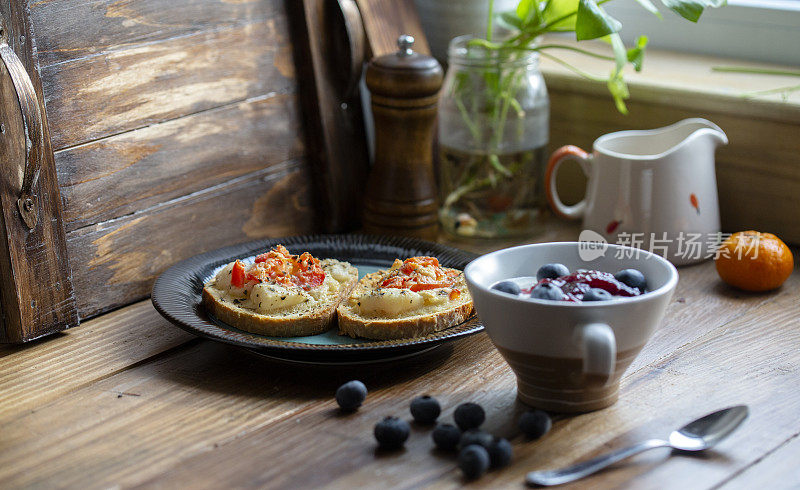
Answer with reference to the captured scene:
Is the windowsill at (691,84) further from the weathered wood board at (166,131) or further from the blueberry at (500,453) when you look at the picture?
the blueberry at (500,453)

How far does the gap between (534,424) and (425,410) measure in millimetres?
118

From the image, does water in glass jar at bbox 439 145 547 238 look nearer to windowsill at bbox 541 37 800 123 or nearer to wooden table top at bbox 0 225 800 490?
windowsill at bbox 541 37 800 123

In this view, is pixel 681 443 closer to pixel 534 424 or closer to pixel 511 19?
pixel 534 424

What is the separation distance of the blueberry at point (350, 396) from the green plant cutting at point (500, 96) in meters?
0.69

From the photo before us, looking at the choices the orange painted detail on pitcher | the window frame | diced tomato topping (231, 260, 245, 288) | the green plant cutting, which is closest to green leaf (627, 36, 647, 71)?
the green plant cutting

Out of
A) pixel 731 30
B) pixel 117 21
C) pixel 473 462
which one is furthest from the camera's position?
pixel 731 30

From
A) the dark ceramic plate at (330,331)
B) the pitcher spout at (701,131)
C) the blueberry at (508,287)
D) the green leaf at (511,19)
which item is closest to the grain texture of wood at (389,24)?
the green leaf at (511,19)

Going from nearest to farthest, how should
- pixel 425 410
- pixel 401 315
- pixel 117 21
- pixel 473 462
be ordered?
pixel 473 462 < pixel 425 410 < pixel 401 315 < pixel 117 21

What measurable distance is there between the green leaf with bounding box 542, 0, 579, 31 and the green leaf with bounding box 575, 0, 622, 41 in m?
0.13

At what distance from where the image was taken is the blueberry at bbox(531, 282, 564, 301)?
36.1 inches

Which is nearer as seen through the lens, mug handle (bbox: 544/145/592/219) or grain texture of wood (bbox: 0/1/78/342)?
grain texture of wood (bbox: 0/1/78/342)

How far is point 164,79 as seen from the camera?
1340mm

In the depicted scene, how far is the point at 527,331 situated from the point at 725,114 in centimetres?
81

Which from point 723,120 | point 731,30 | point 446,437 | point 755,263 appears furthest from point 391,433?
point 731,30
